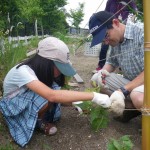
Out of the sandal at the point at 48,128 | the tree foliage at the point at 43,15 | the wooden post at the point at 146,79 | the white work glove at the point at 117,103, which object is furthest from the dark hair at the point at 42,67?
the tree foliage at the point at 43,15

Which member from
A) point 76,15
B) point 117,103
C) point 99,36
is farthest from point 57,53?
point 76,15

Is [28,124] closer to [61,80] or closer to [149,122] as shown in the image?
[61,80]

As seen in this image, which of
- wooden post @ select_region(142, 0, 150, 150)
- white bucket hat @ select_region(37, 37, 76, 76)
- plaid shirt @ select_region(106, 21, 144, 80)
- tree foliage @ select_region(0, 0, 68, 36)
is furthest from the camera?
tree foliage @ select_region(0, 0, 68, 36)

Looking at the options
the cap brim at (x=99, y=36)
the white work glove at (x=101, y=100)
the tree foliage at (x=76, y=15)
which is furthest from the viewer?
the tree foliage at (x=76, y=15)

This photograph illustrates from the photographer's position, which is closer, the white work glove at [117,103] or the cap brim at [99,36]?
the white work glove at [117,103]

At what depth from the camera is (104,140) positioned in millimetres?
2232

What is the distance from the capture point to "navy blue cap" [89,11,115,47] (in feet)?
7.37

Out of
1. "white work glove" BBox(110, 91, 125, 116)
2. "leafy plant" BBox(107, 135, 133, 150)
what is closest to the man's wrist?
"white work glove" BBox(110, 91, 125, 116)

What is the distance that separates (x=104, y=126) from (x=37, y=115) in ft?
1.61

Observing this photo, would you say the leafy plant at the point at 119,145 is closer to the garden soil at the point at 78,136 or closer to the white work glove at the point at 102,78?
the garden soil at the point at 78,136

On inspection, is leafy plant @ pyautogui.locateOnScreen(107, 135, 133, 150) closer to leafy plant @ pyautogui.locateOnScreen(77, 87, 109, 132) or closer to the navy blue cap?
leafy plant @ pyautogui.locateOnScreen(77, 87, 109, 132)

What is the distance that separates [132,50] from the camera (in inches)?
94.0

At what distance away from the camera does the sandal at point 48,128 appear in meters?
2.32

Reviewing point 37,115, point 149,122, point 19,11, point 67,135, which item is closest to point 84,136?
point 67,135
